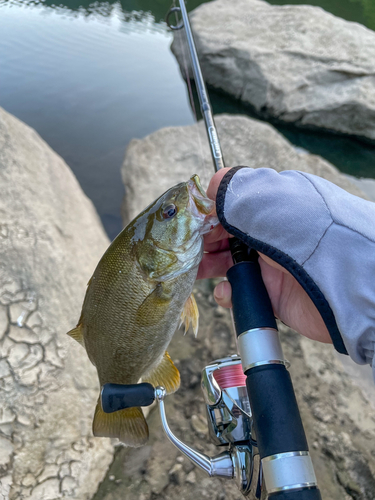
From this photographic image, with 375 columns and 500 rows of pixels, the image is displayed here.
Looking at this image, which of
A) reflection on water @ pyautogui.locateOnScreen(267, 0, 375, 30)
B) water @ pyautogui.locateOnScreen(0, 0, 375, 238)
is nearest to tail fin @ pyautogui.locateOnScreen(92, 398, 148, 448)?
water @ pyautogui.locateOnScreen(0, 0, 375, 238)

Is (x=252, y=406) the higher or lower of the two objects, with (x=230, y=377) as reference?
higher

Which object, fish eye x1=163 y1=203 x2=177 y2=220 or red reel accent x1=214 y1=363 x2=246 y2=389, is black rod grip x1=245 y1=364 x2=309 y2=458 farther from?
fish eye x1=163 y1=203 x2=177 y2=220

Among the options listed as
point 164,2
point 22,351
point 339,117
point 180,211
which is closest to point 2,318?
point 22,351

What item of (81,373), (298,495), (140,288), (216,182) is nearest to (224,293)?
(140,288)

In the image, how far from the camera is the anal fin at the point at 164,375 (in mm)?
1960

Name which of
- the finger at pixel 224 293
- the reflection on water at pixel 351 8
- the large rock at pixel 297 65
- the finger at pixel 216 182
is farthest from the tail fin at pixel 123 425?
the reflection on water at pixel 351 8

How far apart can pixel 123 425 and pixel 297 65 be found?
8.79m

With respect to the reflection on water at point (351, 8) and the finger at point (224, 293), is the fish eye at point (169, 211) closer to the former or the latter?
the finger at point (224, 293)

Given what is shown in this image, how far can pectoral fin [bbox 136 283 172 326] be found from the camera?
1.76m

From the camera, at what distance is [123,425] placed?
1801 mm

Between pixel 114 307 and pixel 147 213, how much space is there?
1.69 ft

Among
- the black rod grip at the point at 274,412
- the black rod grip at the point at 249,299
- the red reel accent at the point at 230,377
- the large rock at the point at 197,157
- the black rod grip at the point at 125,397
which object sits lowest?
the large rock at the point at 197,157

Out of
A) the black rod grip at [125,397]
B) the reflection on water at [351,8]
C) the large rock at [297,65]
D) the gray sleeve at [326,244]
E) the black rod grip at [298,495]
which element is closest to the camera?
the black rod grip at [298,495]

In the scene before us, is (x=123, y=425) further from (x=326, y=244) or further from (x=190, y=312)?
(x=326, y=244)
